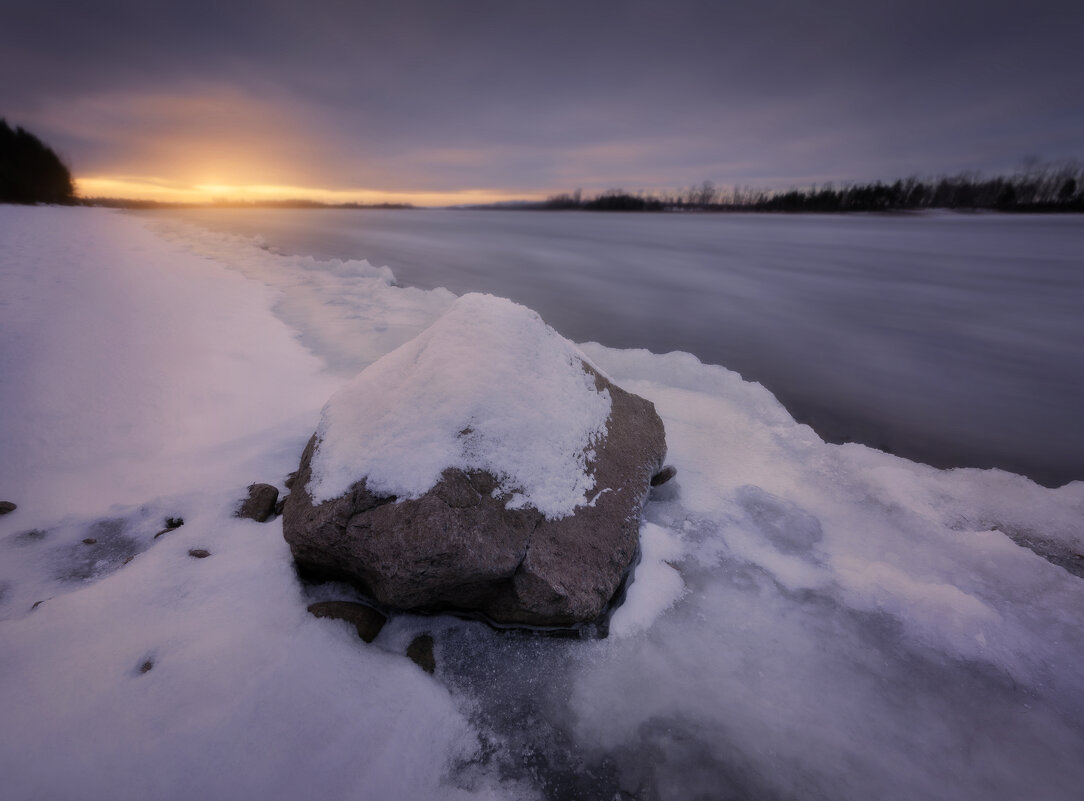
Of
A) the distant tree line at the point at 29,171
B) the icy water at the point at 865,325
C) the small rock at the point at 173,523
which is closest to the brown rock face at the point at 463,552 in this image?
the small rock at the point at 173,523

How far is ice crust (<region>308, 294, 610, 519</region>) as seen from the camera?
262 cm

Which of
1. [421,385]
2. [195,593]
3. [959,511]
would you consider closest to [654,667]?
[421,385]

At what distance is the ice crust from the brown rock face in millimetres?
97

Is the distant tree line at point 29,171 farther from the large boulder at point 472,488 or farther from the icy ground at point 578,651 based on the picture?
the large boulder at point 472,488

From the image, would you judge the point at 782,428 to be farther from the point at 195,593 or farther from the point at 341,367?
the point at 341,367

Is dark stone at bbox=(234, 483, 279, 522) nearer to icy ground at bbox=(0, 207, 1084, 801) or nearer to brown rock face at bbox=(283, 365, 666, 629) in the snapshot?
icy ground at bbox=(0, 207, 1084, 801)

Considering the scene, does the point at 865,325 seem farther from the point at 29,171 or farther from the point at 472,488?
the point at 29,171

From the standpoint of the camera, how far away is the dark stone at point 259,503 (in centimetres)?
312

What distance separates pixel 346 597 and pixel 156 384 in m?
4.24

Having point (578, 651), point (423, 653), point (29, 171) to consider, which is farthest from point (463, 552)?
point (29, 171)

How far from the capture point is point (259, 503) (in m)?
3.18

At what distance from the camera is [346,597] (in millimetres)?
2631

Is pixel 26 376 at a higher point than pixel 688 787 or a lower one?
higher

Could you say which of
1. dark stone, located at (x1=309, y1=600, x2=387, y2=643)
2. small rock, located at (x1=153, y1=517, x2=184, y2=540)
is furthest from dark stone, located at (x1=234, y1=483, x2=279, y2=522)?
dark stone, located at (x1=309, y1=600, x2=387, y2=643)
